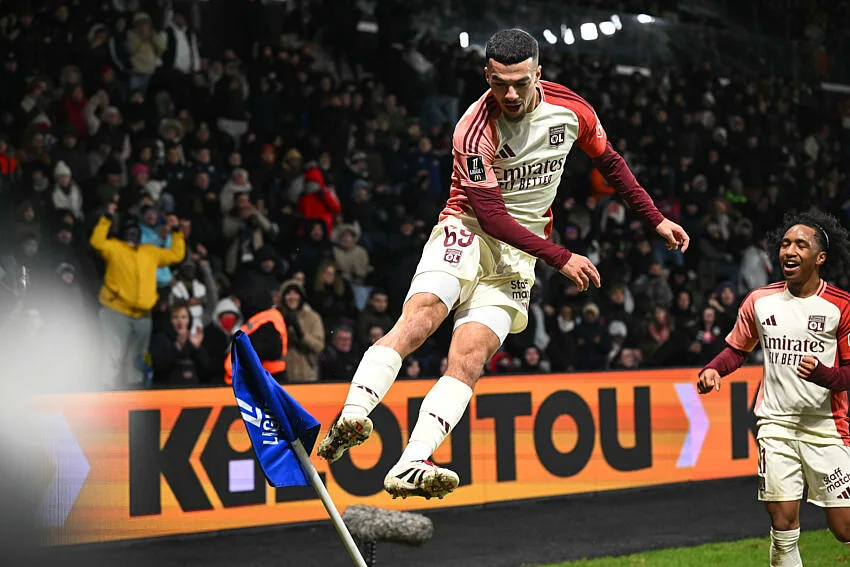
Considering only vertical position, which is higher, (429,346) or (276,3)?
(276,3)

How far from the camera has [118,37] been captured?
42.9 feet

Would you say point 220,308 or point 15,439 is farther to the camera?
point 220,308

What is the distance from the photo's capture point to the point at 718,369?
6691 millimetres

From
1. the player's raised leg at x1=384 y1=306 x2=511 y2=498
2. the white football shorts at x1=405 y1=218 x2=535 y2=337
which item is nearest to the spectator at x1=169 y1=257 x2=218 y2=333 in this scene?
the white football shorts at x1=405 y1=218 x2=535 y2=337

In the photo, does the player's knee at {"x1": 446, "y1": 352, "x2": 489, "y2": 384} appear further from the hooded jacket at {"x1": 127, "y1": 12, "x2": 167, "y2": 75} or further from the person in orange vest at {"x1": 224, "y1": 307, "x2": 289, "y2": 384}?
the hooded jacket at {"x1": 127, "y1": 12, "x2": 167, "y2": 75}

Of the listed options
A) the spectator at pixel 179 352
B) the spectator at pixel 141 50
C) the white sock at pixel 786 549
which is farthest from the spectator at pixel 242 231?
the white sock at pixel 786 549

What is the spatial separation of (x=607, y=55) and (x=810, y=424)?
12.8 metres

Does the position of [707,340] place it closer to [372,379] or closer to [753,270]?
[753,270]

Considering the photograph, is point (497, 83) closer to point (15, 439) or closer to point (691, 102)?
point (15, 439)

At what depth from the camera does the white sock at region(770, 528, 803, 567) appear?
6.59 metres

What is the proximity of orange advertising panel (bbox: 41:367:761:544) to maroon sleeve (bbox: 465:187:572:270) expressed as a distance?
4804 mm

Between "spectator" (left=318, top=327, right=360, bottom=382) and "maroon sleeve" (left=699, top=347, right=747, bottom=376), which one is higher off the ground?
"maroon sleeve" (left=699, top=347, right=747, bottom=376)

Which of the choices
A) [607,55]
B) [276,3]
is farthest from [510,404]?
[607,55]

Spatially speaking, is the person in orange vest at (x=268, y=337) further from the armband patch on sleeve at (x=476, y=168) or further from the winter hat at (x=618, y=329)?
Result: the winter hat at (x=618, y=329)
